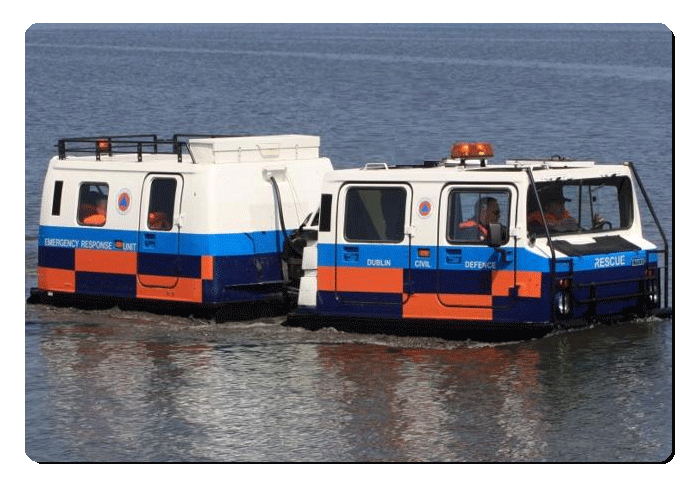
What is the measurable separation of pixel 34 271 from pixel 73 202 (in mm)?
3480

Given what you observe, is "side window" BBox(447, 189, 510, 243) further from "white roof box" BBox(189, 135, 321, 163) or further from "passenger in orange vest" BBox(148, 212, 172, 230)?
"passenger in orange vest" BBox(148, 212, 172, 230)

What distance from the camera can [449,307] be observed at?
18.6 m

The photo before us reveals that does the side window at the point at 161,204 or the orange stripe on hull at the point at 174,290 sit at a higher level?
the side window at the point at 161,204

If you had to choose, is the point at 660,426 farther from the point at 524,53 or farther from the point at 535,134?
the point at 524,53

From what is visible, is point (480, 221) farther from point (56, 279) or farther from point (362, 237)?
point (56, 279)

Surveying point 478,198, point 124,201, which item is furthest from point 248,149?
point 478,198

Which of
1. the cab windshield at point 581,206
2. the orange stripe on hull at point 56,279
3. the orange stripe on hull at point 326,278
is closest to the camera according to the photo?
the cab windshield at point 581,206

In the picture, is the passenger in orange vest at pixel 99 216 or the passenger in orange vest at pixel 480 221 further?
the passenger in orange vest at pixel 99 216

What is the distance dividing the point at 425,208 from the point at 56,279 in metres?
4.91

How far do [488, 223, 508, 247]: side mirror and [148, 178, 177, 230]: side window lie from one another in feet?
12.9

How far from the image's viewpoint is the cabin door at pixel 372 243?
742 inches

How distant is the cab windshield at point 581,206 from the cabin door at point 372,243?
1307mm

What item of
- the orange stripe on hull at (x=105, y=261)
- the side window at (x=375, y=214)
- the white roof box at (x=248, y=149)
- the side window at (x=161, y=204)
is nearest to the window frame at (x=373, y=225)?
the side window at (x=375, y=214)

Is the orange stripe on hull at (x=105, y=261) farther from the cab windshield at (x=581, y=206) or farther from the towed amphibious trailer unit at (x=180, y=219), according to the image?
the cab windshield at (x=581, y=206)
